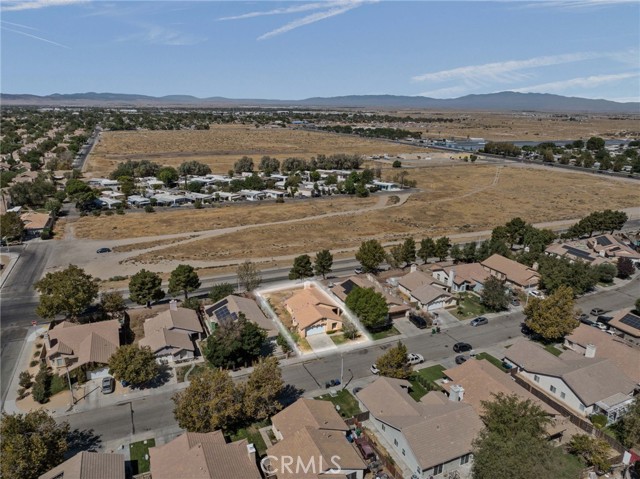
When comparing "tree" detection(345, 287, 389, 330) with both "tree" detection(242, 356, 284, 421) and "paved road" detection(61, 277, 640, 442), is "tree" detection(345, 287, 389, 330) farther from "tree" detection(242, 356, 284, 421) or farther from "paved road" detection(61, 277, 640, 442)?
"tree" detection(242, 356, 284, 421)

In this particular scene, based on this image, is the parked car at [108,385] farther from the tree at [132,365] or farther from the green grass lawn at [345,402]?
the green grass lawn at [345,402]

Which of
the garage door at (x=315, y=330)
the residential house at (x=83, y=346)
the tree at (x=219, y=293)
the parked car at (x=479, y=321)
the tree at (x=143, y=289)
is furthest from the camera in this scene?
→ the tree at (x=219, y=293)

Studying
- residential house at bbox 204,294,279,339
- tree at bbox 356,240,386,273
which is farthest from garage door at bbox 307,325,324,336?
tree at bbox 356,240,386,273

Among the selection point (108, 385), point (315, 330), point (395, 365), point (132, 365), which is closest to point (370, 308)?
point (315, 330)

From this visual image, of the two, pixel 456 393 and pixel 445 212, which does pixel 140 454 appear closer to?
pixel 456 393

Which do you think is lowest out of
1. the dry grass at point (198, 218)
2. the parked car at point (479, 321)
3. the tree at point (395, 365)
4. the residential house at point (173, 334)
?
the dry grass at point (198, 218)

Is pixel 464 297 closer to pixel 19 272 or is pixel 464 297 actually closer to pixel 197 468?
pixel 197 468

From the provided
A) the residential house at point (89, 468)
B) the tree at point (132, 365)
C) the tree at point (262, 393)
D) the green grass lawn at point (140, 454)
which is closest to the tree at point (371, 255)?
the tree at point (262, 393)
